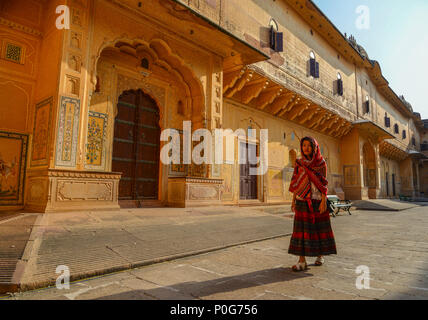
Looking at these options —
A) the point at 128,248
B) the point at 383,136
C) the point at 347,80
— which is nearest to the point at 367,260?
the point at 128,248

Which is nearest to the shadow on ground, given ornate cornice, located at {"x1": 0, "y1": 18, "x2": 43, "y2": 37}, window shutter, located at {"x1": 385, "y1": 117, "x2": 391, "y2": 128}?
ornate cornice, located at {"x1": 0, "y1": 18, "x2": 43, "y2": 37}

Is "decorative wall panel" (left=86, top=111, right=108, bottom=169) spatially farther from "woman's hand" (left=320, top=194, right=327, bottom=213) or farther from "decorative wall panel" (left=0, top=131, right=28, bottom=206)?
"woman's hand" (left=320, top=194, right=327, bottom=213)

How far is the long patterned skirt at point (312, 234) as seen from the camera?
302 cm

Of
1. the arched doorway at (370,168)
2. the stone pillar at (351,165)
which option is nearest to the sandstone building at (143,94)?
the stone pillar at (351,165)

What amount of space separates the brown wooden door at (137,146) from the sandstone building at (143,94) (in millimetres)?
29

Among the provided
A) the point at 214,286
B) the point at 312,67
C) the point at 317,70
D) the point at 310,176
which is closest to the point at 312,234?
the point at 310,176

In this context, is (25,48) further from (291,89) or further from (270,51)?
(291,89)

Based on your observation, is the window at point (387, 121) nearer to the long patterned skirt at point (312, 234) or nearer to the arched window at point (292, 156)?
the arched window at point (292, 156)

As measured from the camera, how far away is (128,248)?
3498mm

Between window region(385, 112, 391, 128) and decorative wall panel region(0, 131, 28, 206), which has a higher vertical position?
window region(385, 112, 391, 128)

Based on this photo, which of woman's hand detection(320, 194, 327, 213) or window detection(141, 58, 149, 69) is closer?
woman's hand detection(320, 194, 327, 213)

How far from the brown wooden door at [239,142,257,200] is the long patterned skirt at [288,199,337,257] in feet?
25.6

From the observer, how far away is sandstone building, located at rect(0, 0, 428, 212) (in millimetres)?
5508

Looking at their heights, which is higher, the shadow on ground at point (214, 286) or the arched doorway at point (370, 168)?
the arched doorway at point (370, 168)
